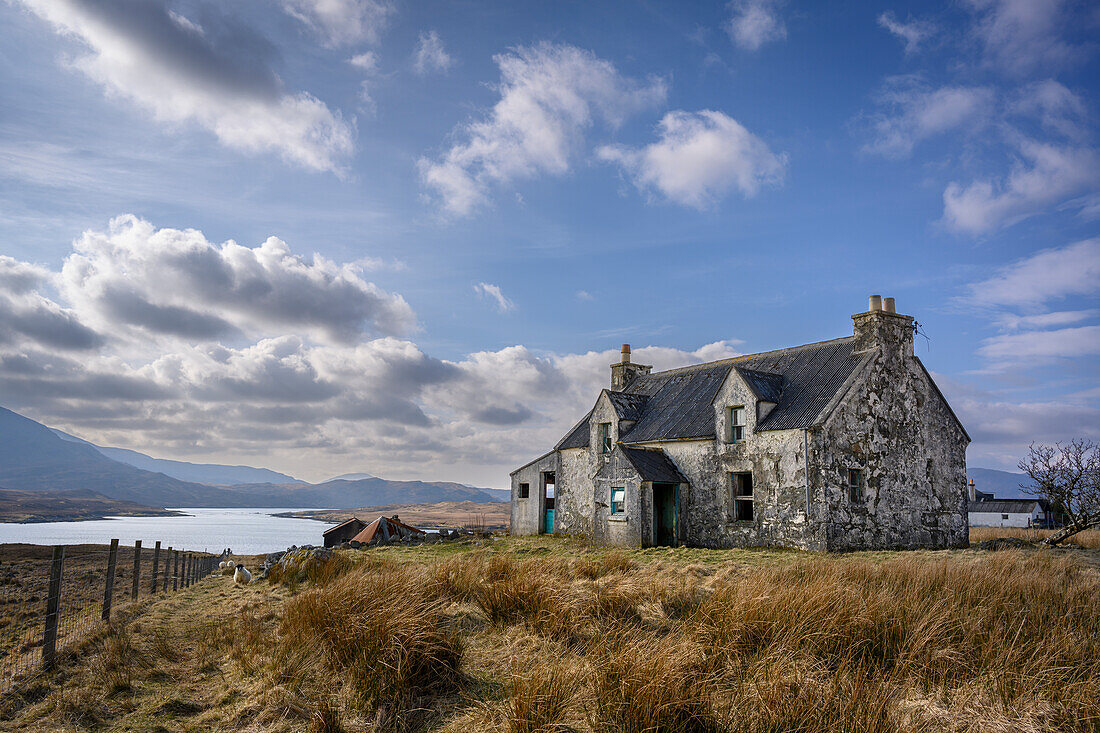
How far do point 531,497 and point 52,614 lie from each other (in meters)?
24.3

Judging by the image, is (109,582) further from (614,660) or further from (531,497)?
(531,497)

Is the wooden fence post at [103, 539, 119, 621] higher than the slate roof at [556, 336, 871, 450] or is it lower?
lower

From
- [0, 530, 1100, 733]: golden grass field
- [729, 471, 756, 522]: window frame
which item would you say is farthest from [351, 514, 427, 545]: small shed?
[0, 530, 1100, 733]: golden grass field

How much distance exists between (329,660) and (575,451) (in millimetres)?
23090

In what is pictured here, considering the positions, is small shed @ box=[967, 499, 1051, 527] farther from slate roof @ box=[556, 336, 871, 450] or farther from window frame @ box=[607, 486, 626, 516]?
window frame @ box=[607, 486, 626, 516]

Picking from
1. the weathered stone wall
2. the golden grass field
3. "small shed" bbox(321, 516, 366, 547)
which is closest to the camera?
the golden grass field

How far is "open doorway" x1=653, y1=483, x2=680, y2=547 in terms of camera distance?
2414cm

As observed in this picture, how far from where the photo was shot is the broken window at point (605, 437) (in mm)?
28562

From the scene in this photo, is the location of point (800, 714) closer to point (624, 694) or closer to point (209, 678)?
point (624, 694)

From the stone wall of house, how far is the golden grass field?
10.6 m

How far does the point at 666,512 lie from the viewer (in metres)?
24.8

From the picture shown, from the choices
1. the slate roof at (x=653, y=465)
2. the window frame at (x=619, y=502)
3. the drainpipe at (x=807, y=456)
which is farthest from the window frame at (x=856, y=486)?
the window frame at (x=619, y=502)

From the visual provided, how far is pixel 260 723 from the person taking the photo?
19.3 ft

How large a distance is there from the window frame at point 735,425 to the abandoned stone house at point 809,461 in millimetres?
37
